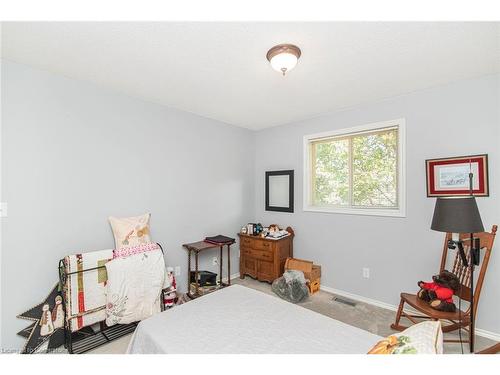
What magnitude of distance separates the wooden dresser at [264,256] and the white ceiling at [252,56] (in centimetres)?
205

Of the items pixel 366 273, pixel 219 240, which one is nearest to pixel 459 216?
pixel 366 273

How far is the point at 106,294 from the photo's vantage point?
2.13 metres

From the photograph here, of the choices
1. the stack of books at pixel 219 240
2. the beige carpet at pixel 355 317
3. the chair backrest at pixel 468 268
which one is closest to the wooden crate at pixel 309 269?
the beige carpet at pixel 355 317

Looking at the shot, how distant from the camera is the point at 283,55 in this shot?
5.71ft

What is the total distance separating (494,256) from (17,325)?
432cm

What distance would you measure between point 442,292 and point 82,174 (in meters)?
3.55

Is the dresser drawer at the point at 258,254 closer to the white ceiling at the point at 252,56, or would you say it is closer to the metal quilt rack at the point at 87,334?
the metal quilt rack at the point at 87,334

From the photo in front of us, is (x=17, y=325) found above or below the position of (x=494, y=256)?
below

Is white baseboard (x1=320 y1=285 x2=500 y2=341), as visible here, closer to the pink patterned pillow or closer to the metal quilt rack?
the metal quilt rack

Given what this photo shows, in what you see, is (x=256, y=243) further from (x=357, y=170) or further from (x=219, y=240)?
(x=357, y=170)

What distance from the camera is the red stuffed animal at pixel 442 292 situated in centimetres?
202

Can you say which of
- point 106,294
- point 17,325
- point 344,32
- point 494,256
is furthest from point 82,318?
point 494,256

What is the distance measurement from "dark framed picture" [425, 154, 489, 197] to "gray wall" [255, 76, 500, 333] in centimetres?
6
